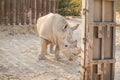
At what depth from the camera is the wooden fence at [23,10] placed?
12867mm

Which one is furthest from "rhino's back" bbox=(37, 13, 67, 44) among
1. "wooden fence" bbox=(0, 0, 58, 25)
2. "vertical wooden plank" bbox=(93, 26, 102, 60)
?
"wooden fence" bbox=(0, 0, 58, 25)

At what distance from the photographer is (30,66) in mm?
7309

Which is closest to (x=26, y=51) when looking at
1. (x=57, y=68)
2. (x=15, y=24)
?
(x=57, y=68)

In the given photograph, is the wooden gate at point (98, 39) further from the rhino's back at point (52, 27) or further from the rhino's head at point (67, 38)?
the rhino's back at point (52, 27)

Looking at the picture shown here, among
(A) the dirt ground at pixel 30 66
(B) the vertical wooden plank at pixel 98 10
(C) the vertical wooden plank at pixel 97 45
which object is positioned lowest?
(A) the dirt ground at pixel 30 66

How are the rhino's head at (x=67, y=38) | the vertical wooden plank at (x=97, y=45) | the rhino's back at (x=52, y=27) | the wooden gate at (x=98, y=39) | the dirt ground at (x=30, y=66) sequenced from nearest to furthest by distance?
the wooden gate at (x=98, y=39) → the vertical wooden plank at (x=97, y=45) → the dirt ground at (x=30, y=66) → the rhino's head at (x=67, y=38) → the rhino's back at (x=52, y=27)

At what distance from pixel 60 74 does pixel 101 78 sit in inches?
57.3

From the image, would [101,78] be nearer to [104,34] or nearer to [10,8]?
[104,34]

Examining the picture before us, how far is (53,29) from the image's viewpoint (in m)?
7.54

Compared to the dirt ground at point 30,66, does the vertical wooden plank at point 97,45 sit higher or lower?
higher

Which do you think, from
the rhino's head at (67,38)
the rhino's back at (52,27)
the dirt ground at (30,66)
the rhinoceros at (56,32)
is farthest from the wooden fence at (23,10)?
the rhino's head at (67,38)

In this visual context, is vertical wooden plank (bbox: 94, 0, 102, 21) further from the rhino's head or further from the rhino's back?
the rhino's back

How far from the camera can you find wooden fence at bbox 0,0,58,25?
507 inches

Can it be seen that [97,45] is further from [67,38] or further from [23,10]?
[23,10]
